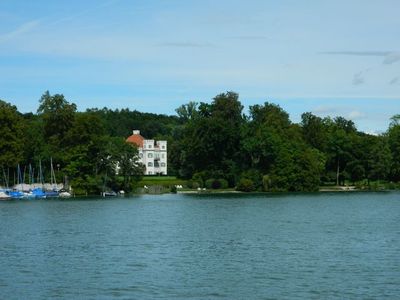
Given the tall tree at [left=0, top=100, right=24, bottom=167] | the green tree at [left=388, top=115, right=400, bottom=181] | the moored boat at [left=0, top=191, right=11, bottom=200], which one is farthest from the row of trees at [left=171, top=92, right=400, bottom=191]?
the moored boat at [left=0, top=191, right=11, bottom=200]

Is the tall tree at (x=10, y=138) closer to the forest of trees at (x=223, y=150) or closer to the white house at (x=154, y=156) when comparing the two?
the forest of trees at (x=223, y=150)

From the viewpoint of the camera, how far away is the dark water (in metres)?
26.8

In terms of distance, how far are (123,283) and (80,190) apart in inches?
3182

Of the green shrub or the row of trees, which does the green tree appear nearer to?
the row of trees

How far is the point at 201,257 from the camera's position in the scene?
35.3m

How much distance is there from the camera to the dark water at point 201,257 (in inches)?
1054

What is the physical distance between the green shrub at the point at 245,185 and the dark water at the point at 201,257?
5543 centimetres

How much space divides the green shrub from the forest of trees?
16 cm

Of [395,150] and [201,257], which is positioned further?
[395,150]

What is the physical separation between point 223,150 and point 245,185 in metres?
10.3

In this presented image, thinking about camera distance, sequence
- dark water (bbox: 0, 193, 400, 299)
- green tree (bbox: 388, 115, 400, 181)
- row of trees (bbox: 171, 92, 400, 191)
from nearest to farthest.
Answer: dark water (bbox: 0, 193, 400, 299) → row of trees (bbox: 171, 92, 400, 191) → green tree (bbox: 388, 115, 400, 181)

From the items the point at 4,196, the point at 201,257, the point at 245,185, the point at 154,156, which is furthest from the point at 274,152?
the point at 201,257

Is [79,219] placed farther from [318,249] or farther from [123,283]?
[123,283]

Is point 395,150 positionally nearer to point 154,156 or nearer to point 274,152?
point 274,152
